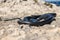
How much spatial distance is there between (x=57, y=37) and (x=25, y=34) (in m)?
0.84

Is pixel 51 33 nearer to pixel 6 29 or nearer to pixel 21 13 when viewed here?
pixel 6 29

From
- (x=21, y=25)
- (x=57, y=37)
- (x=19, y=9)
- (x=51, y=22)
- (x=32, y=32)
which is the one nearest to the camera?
(x=57, y=37)

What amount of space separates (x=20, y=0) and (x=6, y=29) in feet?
14.6

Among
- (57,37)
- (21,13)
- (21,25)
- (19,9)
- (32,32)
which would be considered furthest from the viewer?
(19,9)

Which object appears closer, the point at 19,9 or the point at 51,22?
the point at 51,22

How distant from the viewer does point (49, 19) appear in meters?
7.21

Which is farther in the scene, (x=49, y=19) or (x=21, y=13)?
(x=21, y=13)

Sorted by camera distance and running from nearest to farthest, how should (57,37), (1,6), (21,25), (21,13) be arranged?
(57,37)
(21,25)
(21,13)
(1,6)

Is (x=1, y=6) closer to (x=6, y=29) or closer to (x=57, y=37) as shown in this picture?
(x=6, y=29)

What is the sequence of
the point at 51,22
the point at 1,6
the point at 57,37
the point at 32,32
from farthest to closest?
the point at 1,6, the point at 51,22, the point at 32,32, the point at 57,37

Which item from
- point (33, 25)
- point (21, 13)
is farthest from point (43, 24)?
point (21, 13)

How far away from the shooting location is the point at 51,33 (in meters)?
5.60

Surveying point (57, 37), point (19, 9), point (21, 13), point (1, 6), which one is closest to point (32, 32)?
point (57, 37)

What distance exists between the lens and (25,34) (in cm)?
559
